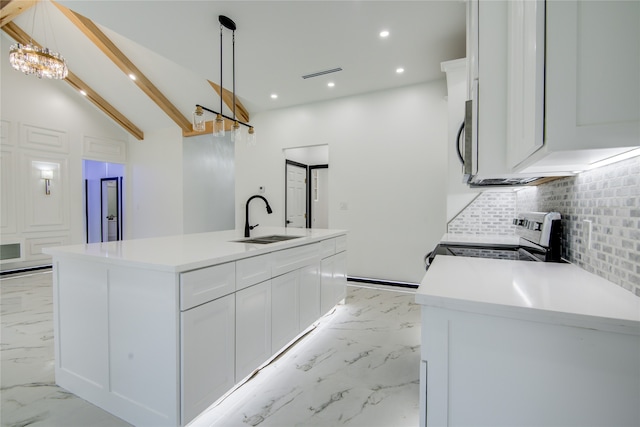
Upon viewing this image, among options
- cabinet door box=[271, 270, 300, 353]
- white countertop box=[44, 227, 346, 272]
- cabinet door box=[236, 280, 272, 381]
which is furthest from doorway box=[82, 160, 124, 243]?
cabinet door box=[236, 280, 272, 381]

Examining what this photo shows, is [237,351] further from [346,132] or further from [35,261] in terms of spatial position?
[35,261]

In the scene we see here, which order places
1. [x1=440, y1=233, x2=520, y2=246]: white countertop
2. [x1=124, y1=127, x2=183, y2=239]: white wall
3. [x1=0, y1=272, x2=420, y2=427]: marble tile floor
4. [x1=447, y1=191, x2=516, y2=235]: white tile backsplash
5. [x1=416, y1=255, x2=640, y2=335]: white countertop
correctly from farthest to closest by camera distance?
1. [x1=124, y1=127, x2=183, y2=239]: white wall
2. [x1=447, y1=191, x2=516, y2=235]: white tile backsplash
3. [x1=440, y1=233, x2=520, y2=246]: white countertop
4. [x1=0, y1=272, x2=420, y2=427]: marble tile floor
5. [x1=416, y1=255, x2=640, y2=335]: white countertop

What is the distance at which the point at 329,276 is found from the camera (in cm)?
287

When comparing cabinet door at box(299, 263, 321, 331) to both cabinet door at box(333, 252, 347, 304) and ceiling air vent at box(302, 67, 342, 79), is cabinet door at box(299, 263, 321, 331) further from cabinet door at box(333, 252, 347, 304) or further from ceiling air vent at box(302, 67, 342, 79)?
ceiling air vent at box(302, 67, 342, 79)

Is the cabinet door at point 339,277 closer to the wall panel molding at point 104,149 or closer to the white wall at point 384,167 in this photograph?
the white wall at point 384,167

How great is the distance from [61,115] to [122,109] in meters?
1.02

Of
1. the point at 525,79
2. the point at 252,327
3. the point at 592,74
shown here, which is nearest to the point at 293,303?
the point at 252,327

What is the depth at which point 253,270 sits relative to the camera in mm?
1788

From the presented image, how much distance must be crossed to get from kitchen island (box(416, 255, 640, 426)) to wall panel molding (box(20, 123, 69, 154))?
707 centimetres

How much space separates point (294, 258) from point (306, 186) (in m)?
4.00

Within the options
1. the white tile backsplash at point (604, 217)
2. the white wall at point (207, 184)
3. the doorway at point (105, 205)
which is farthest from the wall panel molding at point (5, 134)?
the white tile backsplash at point (604, 217)

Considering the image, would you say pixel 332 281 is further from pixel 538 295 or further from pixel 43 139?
pixel 43 139

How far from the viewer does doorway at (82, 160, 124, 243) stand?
269 inches

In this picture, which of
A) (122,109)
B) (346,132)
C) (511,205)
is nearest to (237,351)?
(511,205)
